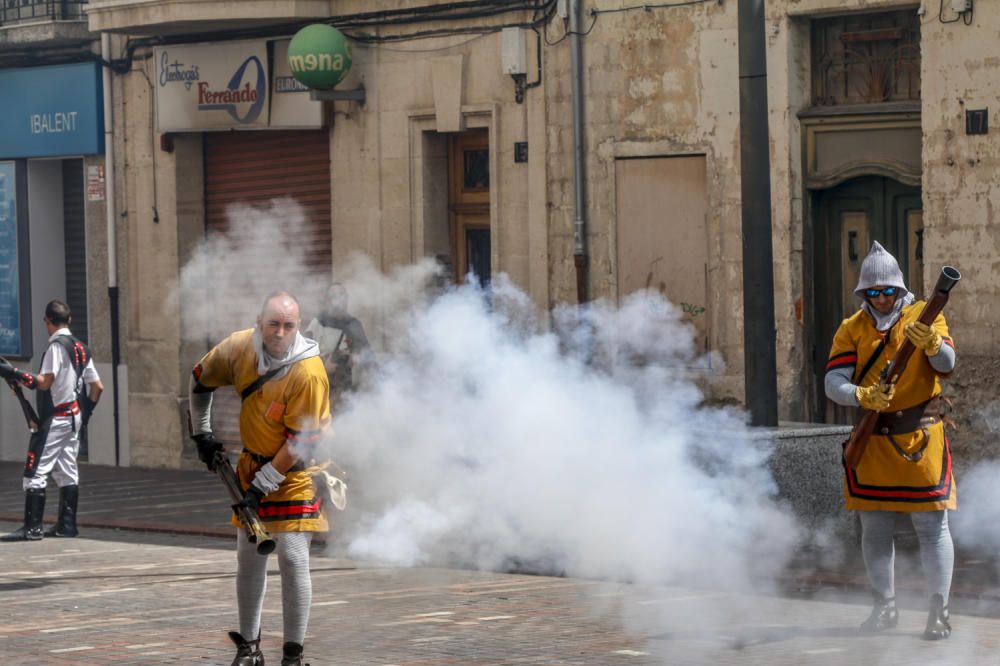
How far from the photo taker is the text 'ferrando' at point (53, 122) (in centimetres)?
2231

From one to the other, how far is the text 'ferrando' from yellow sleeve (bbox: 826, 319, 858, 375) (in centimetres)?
1436

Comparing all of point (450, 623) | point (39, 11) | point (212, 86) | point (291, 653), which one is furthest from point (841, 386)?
point (39, 11)

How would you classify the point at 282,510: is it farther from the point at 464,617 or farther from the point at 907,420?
the point at 907,420

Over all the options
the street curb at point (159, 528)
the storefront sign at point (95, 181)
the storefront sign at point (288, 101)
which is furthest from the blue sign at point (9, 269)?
the street curb at point (159, 528)

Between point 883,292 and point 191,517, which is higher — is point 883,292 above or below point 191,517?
above

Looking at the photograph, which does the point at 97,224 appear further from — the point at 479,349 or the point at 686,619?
the point at 686,619

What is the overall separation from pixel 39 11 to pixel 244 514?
1507 cm

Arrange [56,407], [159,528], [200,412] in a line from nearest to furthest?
[200,412]
[56,407]
[159,528]

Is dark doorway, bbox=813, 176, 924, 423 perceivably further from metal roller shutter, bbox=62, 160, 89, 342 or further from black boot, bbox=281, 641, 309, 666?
metal roller shutter, bbox=62, 160, 89, 342

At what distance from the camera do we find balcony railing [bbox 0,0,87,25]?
22.2m

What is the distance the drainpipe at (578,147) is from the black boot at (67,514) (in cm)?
491

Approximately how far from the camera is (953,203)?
14.9 meters

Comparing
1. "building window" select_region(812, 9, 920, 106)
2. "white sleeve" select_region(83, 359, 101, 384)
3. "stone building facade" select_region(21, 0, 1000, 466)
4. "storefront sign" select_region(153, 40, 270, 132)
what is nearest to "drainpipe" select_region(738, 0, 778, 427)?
"stone building facade" select_region(21, 0, 1000, 466)

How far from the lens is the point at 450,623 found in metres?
10.3
